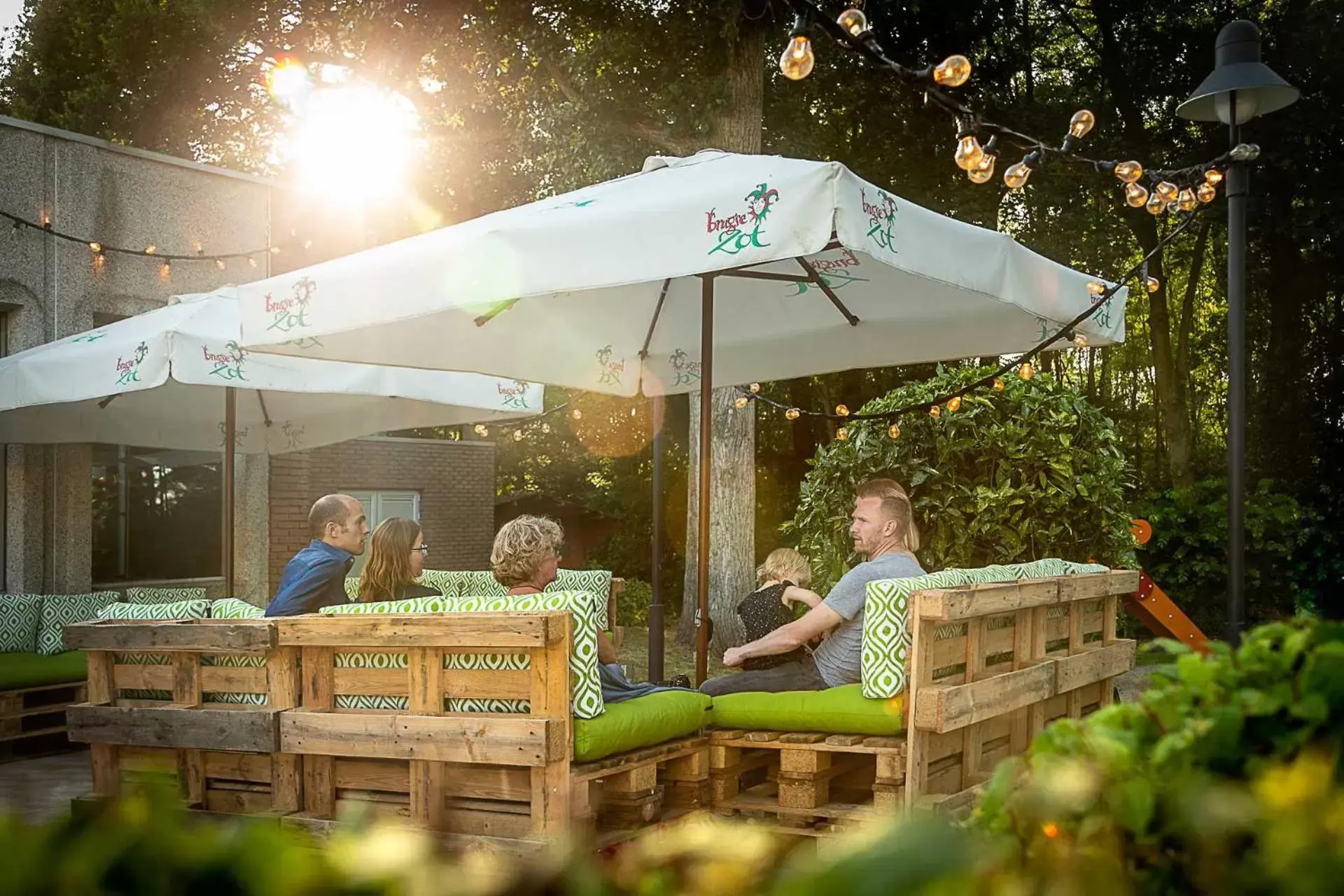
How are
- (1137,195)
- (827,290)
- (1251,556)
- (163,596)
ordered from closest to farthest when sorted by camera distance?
(1137,195) < (827,290) < (163,596) < (1251,556)

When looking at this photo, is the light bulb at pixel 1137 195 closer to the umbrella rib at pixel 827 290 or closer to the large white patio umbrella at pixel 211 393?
the umbrella rib at pixel 827 290

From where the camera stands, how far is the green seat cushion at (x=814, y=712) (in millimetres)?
5180

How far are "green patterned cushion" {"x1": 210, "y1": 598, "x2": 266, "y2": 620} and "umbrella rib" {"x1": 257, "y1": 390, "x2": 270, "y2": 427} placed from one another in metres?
4.13

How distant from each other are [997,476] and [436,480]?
12.3 m

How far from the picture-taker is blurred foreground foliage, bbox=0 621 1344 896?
111 centimetres

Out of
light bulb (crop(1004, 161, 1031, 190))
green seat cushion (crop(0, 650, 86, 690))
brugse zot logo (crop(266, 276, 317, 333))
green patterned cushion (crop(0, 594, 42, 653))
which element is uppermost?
light bulb (crop(1004, 161, 1031, 190))

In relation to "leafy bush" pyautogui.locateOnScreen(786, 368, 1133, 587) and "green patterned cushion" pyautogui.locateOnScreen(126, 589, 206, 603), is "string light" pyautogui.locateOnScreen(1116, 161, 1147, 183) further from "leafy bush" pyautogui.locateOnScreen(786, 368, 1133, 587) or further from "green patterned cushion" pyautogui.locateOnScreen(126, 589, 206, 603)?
"green patterned cushion" pyautogui.locateOnScreen(126, 589, 206, 603)

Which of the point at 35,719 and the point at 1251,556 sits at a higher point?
the point at 1251,556

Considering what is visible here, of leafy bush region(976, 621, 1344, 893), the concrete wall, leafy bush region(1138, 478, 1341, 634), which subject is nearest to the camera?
leafy bush region(976, 621, 1344, 893)

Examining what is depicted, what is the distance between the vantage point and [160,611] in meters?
6.23

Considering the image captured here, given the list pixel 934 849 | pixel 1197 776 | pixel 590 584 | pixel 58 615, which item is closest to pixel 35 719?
pixel 58 615

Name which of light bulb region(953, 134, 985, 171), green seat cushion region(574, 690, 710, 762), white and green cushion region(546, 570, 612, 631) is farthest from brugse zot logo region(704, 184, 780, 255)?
white and green cushion region(546, 570, 612, 631)

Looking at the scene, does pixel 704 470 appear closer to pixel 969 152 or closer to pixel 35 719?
pixel 969 152

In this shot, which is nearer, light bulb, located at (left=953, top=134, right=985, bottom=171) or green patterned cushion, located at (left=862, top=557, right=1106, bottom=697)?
green patterned cushion, located at (left=862, top=557, right=1106, bottom=697)
